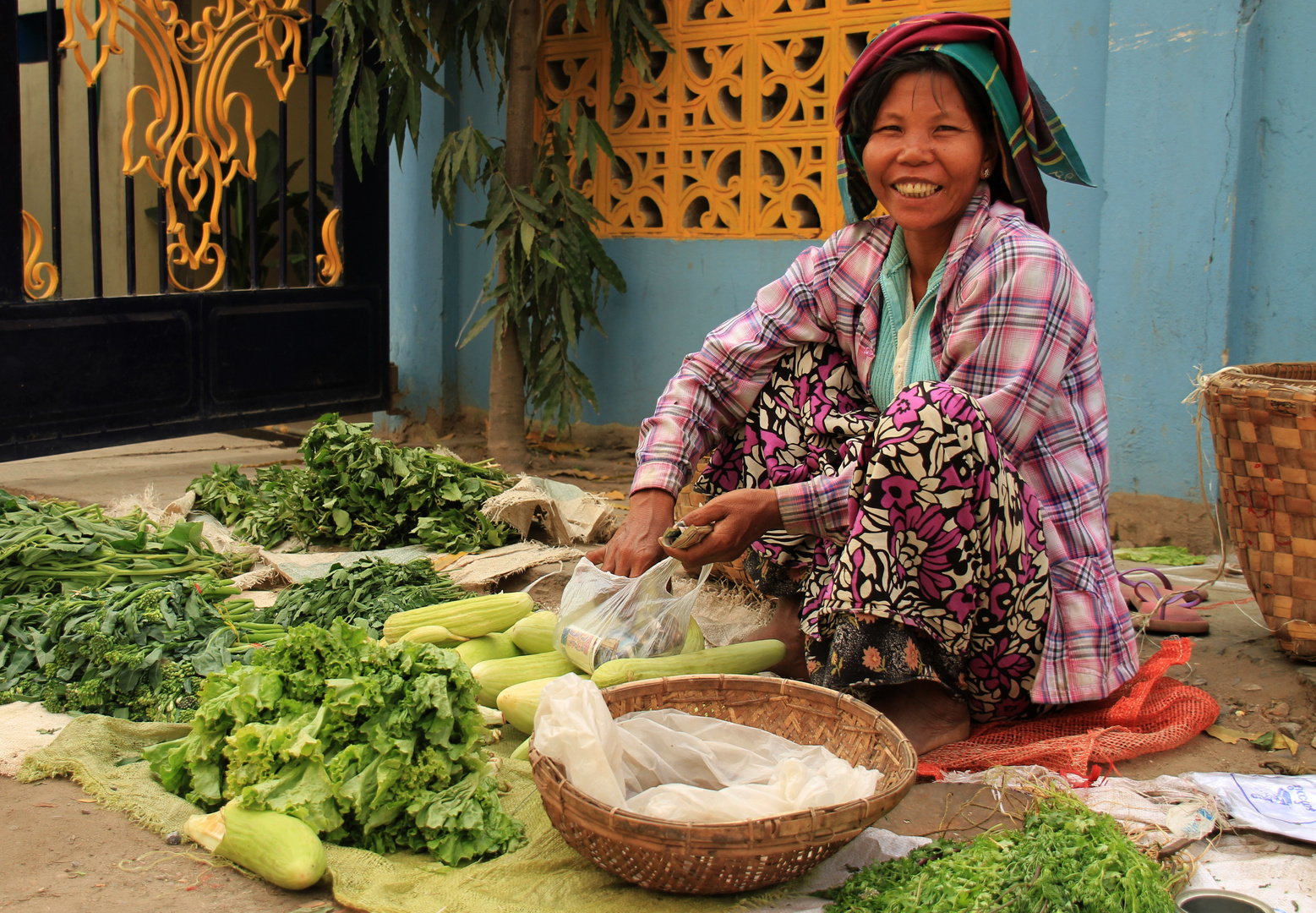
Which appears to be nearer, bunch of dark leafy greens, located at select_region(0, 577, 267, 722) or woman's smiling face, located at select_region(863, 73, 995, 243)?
woman's smiling face, located at select_region(863, 73, 995, 243)

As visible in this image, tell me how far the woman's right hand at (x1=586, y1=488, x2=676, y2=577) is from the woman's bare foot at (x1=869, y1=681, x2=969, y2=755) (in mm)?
565

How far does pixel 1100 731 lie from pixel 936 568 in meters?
0.57

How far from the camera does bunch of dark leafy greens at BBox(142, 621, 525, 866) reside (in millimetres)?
1854

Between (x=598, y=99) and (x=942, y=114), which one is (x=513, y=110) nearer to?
(x=598, y=99)

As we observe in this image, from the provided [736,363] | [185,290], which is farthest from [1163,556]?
[185,290]

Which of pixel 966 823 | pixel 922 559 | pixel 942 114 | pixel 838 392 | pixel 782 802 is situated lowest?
pixel 966 823

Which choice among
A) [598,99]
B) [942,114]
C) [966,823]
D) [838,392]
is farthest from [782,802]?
[598,99]

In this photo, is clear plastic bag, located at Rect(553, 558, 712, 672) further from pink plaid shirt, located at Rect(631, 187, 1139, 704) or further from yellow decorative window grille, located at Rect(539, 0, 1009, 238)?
yellow decorative window grille, located at Rect(539, 0, 1009, 238)

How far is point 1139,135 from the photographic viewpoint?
387 cm

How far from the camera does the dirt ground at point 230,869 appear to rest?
1.77 meters

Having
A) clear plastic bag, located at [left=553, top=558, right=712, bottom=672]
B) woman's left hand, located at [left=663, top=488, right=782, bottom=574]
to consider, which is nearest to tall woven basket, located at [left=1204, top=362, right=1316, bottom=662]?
woman's left hand, located at [left=663, top=488, right=782, bottom=574]

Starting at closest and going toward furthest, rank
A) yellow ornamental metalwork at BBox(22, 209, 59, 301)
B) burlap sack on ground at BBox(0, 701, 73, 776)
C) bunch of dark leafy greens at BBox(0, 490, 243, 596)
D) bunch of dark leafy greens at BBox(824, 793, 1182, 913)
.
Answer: bunch of dark leafy greens at BBox(824, 793, 1182, 913) < burlap sack on ground at BBox(0, 701, 73, 776) < bunch of dark leafy greens at BBox(0, 490, 243, 596) < yellow ornamental metalwork at BBox(22, 209, 59, 301)

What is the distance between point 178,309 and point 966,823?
13.6ft

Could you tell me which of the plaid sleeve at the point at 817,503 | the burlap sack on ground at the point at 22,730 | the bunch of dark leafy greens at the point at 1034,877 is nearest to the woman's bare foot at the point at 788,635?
the plaid sleeve at the point at 817,503
